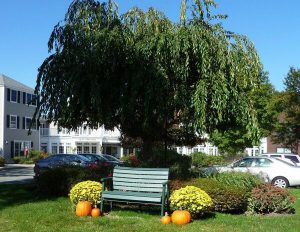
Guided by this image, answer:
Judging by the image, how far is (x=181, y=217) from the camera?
9.72 meters

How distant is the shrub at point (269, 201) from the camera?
11.5 metres

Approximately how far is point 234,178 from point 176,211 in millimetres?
2880

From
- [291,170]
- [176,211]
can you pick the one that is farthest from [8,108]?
[176,211]

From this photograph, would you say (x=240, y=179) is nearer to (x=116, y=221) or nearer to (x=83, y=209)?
(x=116, y=221)

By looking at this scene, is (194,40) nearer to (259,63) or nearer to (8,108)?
(259,63)

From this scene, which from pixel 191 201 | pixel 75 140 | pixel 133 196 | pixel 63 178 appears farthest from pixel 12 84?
pixel 191 201

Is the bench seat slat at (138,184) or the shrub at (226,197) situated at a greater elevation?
the bench seat slat at (138,184)

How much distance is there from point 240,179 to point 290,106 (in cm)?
3020

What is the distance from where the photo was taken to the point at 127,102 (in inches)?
535

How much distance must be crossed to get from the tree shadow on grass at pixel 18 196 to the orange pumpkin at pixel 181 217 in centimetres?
464

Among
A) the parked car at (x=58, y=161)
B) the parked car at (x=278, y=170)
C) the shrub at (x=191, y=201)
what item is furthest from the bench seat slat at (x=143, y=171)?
the parked car at (x=58, y=161)

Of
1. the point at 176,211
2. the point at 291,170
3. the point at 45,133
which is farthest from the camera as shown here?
the point at 45,133

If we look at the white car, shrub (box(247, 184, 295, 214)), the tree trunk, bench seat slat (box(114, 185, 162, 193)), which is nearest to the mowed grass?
shrub (box(247, 184, 295, 214))

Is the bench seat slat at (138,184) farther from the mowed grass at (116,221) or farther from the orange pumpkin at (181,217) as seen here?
the orange pumpkin at (181,217)
